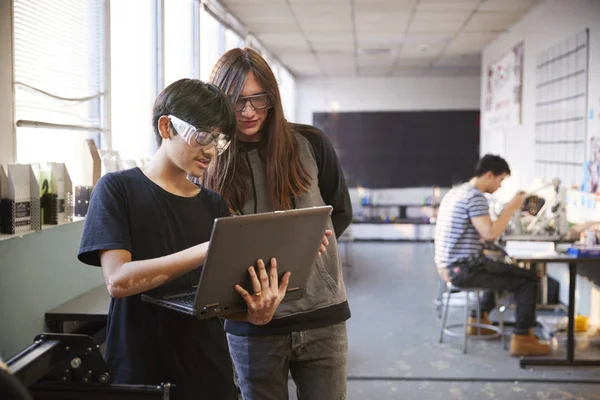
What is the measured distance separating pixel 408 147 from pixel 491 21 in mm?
4786

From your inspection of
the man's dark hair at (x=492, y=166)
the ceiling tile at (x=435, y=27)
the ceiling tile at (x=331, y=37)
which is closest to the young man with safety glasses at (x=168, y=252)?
the man's dark hair at (x=492, y=166)

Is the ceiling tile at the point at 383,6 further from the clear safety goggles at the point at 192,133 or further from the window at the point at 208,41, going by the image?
the clear safety goggles at the point at 192,133

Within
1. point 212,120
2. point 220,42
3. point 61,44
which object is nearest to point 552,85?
point 220,42

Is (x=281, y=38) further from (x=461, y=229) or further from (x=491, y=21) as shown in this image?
(x=461, y=229)

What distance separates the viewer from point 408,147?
39.7 ft

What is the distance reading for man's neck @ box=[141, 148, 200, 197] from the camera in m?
1.51

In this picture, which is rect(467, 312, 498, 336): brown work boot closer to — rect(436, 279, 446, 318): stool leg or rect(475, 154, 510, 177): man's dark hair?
rect(436, 279, 446, 318): stool leg

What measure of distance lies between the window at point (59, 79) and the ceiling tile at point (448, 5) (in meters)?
3.51

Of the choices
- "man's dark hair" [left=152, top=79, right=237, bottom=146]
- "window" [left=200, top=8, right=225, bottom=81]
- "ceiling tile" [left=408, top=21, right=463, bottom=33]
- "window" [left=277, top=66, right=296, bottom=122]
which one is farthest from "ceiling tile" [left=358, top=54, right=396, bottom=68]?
"man's dark hair" [left=152, top=79, right=237, bottom=146]

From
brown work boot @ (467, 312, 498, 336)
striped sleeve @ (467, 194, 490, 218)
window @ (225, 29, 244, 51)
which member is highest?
window @ (225, 29, 244, 51)

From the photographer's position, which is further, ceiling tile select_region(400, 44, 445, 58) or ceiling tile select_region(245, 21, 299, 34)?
ceiling tile select_region(400, 44, 445, 58)

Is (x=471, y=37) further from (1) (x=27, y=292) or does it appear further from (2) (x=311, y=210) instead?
(2) (x=311, y=210)

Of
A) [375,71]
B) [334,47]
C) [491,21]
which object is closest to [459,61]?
[375,71]

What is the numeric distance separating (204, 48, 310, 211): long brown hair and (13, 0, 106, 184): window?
4.73 feet
